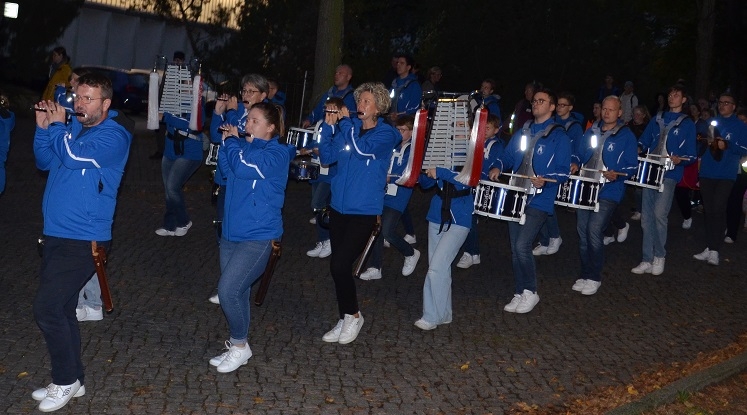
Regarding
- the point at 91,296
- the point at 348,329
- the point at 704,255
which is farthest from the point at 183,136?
the point at 704,255

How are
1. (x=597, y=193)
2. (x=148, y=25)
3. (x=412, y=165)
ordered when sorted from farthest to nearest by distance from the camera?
(x=148, y=25) < (x=597, y=193) < (x=412, y=165)

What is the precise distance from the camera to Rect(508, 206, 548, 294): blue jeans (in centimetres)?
966

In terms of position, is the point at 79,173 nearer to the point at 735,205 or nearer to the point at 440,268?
the point at 440,268

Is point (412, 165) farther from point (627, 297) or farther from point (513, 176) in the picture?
point (627, 297)

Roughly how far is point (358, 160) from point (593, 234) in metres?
3.59

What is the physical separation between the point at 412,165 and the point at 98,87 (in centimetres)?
270

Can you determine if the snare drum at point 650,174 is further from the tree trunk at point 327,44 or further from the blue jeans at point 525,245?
the tree trunk at point 327,44

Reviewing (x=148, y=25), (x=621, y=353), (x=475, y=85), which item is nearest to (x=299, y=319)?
(x=621, y=353)

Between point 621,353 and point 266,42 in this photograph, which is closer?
point 621,353

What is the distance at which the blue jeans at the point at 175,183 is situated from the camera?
1164cm

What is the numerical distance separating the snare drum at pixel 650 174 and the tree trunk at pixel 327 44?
761cm

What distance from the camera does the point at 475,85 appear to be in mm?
29016

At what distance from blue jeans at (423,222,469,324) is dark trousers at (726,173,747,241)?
6720mm

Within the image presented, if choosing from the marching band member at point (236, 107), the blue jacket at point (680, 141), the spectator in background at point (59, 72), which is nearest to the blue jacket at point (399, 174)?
the marching band member at point (236, 107)
